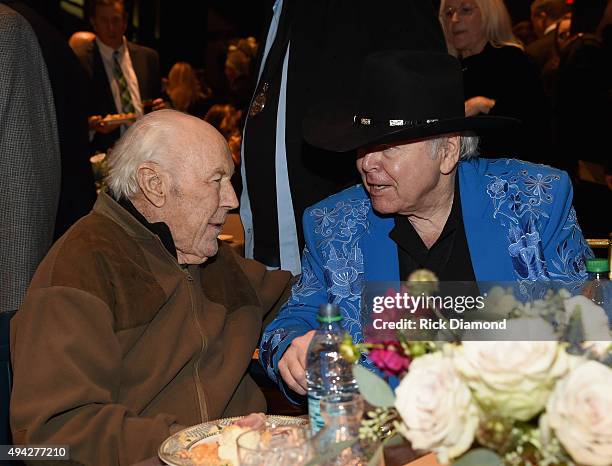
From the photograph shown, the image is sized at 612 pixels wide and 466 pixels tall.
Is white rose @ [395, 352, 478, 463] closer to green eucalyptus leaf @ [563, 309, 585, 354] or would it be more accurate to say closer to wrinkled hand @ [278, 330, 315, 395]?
green eucalyptus leaf @ [563, 309, 585, 354]

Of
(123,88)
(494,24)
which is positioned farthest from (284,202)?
(123,88)

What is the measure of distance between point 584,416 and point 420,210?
1.36 m

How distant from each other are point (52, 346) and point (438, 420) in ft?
3.73

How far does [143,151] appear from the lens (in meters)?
2.42

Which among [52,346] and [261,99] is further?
[261,99]

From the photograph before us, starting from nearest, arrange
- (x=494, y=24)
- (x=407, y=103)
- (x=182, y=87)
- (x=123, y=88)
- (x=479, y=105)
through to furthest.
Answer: (x=407, y=103) → (x=479, y=105) → (x=494, y=24) → (x=123, y=88) → (x=182, y=87)

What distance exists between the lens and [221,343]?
2461 millimetres

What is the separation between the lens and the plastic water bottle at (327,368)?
1650mm

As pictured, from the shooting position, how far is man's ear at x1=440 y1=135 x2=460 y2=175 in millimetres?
2381

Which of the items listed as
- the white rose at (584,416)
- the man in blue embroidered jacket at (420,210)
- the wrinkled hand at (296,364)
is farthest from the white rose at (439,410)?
the man in blue embroidered jacket at (420,210)

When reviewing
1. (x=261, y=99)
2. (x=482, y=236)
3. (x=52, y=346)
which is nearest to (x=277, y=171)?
(x=261, y=99)

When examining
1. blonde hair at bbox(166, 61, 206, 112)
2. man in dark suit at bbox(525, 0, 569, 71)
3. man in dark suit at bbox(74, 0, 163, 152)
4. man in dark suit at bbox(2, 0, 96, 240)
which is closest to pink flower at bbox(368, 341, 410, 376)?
man in dark suit at bbox(2, 0, 96, 240)

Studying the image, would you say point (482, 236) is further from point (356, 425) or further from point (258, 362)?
point (356, 425)

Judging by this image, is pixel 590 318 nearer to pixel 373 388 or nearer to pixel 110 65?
pixel 373 388
